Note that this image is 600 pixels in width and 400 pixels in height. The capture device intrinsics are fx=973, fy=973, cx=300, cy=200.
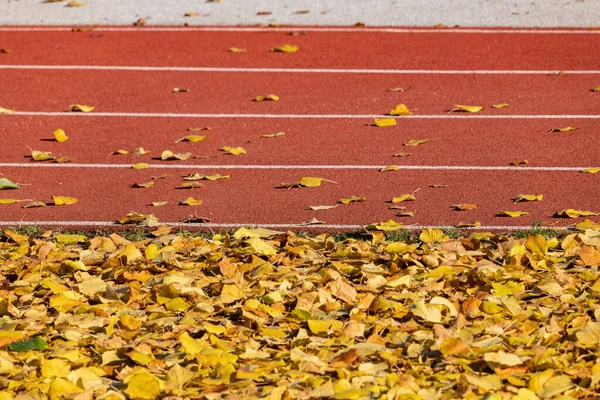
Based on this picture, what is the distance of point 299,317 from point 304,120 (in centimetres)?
402

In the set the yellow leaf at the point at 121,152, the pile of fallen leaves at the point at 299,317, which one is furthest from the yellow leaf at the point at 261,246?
the yellow leaf at the point at 121,152

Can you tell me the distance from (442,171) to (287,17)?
456cm

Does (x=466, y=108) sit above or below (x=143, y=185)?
above

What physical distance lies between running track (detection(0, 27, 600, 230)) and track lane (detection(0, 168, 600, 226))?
17 mm

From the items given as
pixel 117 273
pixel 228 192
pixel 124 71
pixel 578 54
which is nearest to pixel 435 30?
pixel 578 54

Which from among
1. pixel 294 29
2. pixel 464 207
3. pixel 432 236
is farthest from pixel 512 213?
pixel 294 29

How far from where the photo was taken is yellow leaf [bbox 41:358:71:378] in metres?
3.40

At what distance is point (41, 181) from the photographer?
6465 millimetres

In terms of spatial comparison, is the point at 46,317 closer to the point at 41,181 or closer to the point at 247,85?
the point at 41,181

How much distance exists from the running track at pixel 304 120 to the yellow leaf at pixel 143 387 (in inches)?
94.2

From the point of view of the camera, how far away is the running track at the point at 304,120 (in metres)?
5.98

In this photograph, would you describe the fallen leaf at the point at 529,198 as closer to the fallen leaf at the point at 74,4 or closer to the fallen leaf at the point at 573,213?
the fallen leaf at the point at 573,213

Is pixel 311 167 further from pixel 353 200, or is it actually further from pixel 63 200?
pixel 63 200

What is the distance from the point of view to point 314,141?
A: 726 cm
